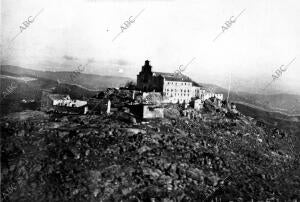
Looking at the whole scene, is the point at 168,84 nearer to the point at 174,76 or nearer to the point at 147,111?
the point at 174,76

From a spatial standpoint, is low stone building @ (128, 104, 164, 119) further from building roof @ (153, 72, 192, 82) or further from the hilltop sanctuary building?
building roof @ (153, 72, 192, 82)

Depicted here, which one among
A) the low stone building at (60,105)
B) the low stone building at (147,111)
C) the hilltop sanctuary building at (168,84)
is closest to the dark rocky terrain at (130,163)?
the low stone building at (147,111)

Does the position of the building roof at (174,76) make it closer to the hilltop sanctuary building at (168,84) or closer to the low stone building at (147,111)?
the hilltop sanctuary building at (168,84)

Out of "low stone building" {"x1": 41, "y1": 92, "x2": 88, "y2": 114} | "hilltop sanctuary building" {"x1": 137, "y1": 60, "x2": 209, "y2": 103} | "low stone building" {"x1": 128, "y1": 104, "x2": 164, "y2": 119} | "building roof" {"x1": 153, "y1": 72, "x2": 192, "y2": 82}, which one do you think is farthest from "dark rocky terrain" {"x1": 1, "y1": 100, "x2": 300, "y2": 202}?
"building roof" {"x1": 153, "y1": 72, "x2": 192, "y2": 82}

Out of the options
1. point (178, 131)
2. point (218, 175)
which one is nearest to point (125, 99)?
point (178, 131)

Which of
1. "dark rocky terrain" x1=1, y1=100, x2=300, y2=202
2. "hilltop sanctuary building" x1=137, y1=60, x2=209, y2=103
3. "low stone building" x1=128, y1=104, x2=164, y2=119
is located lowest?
"dark rocky terrain" x1=1, y1=100, x2=300, y2=202
